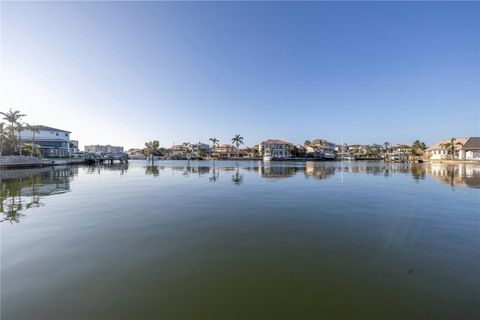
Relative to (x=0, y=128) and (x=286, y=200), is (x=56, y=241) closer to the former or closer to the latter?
(x=286, y=200)

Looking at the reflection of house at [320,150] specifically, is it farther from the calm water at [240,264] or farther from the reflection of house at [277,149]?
the calm water at [240,264]

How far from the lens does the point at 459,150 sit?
8800cm

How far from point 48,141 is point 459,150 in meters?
142

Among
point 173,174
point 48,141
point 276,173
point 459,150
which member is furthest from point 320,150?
point 48,141

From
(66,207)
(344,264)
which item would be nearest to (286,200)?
(344,264)

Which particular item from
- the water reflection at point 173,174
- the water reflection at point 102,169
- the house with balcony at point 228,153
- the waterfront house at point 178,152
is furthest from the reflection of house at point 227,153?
the water reflection at point 173,174

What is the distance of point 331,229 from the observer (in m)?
10.5

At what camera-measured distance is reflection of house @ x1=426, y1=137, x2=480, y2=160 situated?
8406 centimetres

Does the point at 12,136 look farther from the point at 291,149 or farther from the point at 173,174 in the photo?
the point at 291,149

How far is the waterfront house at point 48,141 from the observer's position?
7962 centimetres

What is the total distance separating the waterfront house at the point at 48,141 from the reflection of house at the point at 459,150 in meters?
136

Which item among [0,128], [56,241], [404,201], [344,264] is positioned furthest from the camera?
[0,128]

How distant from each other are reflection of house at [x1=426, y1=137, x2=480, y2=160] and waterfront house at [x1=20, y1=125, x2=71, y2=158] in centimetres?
13562

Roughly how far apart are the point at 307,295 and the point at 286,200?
11934 mm
